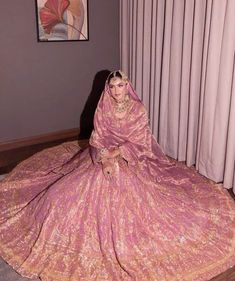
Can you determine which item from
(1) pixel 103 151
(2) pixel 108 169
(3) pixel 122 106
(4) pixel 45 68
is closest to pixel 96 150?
(1) pixel 103 151

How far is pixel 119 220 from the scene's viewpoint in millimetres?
2273

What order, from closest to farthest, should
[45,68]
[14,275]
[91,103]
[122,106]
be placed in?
[14,275] → [122,106] → [45,68] → [91,103]

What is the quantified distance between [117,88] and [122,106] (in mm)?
166

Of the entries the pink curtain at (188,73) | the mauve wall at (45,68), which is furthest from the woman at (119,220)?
the mauve wall at (45,68)

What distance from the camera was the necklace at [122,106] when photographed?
2502 mm

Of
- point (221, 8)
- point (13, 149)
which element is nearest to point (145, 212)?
point (221, 8)

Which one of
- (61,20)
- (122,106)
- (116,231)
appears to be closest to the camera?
(116,231)

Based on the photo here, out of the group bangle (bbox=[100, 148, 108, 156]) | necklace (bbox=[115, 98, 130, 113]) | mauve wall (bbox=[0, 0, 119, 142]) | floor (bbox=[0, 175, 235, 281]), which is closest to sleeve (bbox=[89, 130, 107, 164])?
bangle (bbox=[100, 148, 108, 156])

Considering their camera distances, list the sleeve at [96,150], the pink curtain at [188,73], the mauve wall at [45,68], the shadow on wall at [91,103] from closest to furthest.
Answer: the sleeve at [96,150] → the pink curtain at [188,73] → the mauve wall at [45,68] → the shadow on wall at [91,103]

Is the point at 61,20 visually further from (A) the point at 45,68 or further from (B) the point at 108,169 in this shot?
(B) the point at 108,169

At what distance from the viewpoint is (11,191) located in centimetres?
290

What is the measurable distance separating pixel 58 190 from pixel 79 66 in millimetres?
2213

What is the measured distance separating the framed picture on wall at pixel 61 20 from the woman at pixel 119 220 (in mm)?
1742

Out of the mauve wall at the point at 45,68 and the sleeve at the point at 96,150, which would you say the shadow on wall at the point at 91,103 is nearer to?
the mauve wall at the point at 45,68
